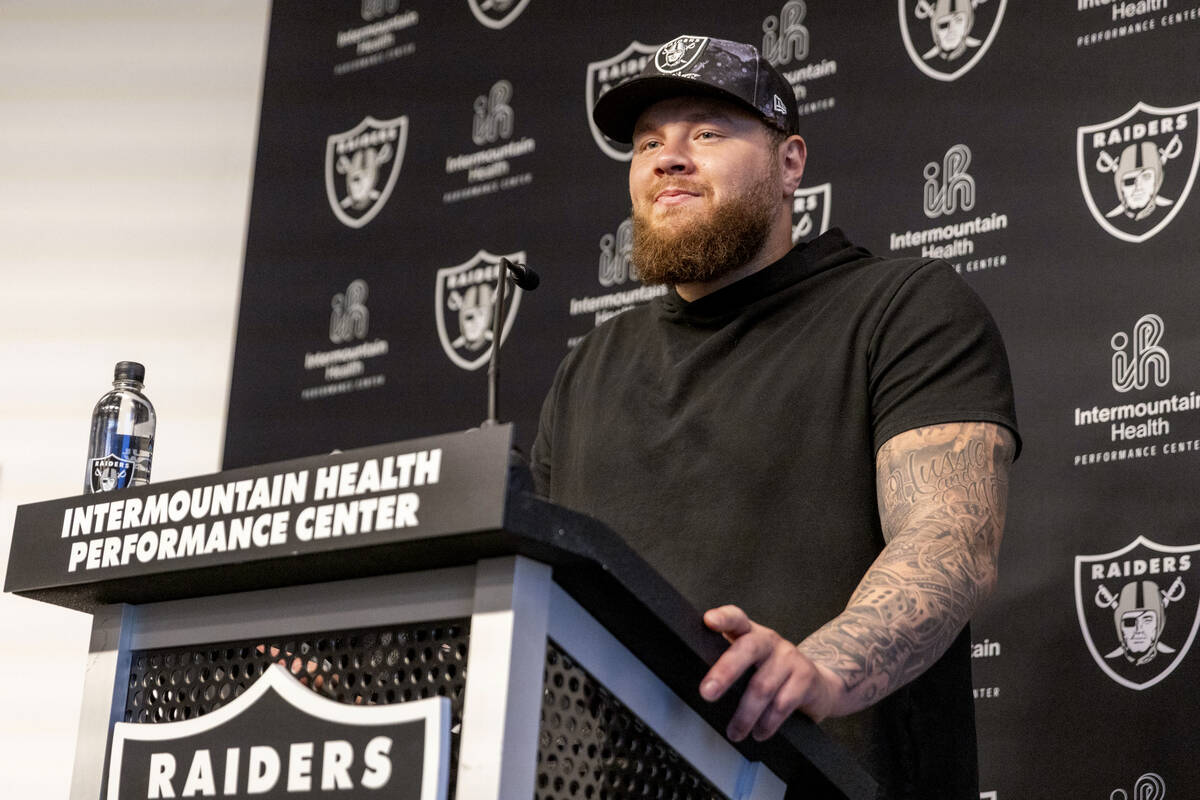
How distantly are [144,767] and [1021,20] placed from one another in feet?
6.35

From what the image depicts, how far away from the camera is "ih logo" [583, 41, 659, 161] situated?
301cm

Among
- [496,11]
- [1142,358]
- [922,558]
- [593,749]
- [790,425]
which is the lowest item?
[593,749]

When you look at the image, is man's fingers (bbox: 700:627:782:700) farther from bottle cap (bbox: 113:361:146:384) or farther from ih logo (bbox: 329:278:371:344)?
ih logo (bbox: 329:278:371:344)

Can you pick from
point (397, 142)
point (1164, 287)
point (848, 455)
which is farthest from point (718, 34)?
point (848, 455)

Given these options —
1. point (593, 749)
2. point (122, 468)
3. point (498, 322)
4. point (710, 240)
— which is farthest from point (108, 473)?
point (593, 749)

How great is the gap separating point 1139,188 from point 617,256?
0.99 metres

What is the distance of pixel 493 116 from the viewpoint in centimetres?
320

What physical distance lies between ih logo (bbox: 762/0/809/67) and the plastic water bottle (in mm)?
1291

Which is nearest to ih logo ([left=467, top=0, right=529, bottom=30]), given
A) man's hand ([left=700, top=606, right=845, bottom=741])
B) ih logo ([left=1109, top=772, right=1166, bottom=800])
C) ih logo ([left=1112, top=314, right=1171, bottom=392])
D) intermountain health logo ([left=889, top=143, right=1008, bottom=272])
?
intermountain health logo ([left=889, top=143, right=1008, bottom=272])

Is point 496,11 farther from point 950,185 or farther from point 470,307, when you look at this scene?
point 950,185

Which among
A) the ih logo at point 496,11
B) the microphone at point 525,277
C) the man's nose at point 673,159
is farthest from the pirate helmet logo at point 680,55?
the ih logo at point 496,11

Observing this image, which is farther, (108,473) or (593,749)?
(108,473)

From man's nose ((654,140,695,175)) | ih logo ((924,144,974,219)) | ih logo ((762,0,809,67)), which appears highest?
ih logo ((762,0,809,67))

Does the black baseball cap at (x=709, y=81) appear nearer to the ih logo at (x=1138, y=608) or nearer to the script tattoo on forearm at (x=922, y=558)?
the script tattoo on forearm at (x=922, y=558)
